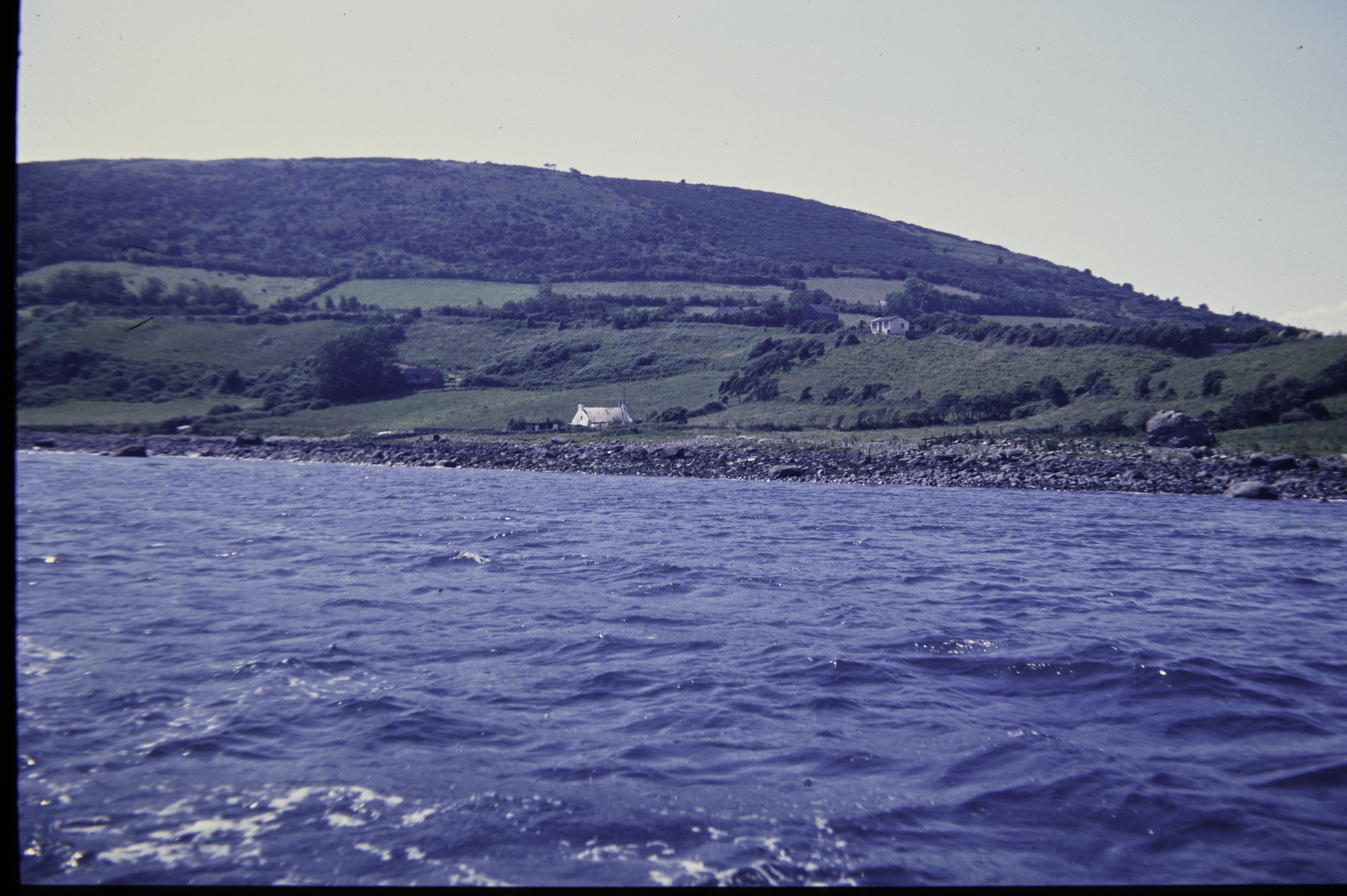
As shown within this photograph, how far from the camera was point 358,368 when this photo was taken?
73250 mm

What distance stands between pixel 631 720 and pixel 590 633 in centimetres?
283

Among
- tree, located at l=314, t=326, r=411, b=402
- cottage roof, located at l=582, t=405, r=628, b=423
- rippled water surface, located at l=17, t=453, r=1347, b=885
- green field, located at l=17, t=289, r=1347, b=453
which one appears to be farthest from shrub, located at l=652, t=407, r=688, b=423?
rippled water surface, located at l=17, t=453, r=1347, b=885

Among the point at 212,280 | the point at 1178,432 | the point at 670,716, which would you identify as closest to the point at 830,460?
the point at 1178,432

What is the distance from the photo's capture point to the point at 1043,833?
5.11 m

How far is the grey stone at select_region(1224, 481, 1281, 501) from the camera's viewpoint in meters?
27.9

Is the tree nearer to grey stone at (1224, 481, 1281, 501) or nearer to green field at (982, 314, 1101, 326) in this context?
grey stone at (1224, 481, 1281, 501)

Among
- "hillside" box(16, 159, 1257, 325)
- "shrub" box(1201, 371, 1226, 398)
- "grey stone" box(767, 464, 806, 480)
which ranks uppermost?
"hillside" box(16, 159, 1257, 325)

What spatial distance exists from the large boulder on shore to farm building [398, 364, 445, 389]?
56.4m

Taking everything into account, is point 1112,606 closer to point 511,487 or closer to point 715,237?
point 511,487

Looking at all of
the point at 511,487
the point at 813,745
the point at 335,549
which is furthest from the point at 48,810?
the point at 511,487

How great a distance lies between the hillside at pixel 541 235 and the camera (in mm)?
106250

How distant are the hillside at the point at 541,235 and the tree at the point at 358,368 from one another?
74.8 ft

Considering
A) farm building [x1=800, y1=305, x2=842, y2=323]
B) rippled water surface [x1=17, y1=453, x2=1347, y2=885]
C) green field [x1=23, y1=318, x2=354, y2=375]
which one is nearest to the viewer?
rippled water surface [x1=17, y1=453, x2=1347, y2=885]

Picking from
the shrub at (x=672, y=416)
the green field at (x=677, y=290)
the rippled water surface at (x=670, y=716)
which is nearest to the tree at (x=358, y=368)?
the shrub at (x=672, y=416)
